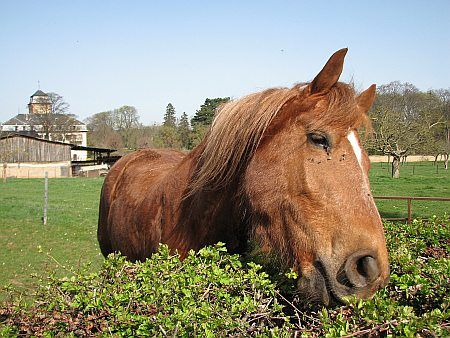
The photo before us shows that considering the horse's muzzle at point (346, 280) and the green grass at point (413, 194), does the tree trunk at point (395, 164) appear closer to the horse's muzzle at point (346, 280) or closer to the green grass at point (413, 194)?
the green grass at point (413, 194)

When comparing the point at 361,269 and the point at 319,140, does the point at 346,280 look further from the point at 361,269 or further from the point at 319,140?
the point at 319,140

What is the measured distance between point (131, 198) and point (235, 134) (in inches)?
73.1

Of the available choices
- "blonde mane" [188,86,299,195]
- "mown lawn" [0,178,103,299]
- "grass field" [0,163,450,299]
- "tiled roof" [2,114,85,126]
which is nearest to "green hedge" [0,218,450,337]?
Result: "blonde mane" [188,86,299,195]

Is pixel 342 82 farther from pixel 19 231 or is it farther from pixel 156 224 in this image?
pixel 19 231

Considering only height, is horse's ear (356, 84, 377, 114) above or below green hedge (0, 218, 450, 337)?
above

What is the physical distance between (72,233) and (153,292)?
13.1 metres

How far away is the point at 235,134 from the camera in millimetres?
2631

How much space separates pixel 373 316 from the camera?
167 centimetres

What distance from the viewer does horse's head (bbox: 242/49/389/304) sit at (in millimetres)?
1986

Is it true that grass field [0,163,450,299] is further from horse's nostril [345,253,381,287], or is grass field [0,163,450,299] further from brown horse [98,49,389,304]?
horse's nostril [345,253,381,287]

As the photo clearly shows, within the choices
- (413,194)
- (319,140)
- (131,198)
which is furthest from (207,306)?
(413,194)

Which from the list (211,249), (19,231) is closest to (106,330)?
(211,249)

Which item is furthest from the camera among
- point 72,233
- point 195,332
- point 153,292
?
point 72,233

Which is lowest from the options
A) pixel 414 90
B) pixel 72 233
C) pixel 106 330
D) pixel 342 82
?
pixel 72 233
